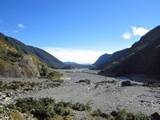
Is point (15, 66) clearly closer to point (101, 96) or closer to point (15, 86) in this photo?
point (15, 86)

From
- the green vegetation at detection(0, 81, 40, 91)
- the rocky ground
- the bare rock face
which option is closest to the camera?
the rocky ground

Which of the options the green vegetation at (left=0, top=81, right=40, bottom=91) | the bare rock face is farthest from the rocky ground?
the bare rock face

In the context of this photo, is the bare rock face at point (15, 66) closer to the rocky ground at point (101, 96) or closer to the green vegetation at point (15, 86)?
the green vegetation at point (15, 86)

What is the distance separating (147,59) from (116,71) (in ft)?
79.2

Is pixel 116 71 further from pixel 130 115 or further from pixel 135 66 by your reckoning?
pixel 130 115

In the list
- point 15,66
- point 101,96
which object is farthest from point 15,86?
point 15,66

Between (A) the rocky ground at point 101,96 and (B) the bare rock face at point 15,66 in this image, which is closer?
(A) the rocky ground at point 101,96

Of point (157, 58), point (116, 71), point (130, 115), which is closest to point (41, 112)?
point (130, 115)

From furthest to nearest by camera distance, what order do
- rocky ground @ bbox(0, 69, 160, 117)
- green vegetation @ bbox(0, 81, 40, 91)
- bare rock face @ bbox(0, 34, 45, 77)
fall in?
bare rock face @ bbox(0, 34, 45, 77) → green vegetation @ bbox(0, 81, 40, 91) → rocky ground @ bbox(0, 69, 160, 117)

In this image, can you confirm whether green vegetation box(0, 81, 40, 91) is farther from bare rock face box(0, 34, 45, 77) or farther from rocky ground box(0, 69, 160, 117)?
bare rock face box(0, 34, 45, 77)

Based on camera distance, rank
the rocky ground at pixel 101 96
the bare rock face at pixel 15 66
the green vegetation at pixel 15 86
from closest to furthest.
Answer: the rocky ground at pixel 101 96 < the green vegetation at pixel 15 86 < the bare rock face at pixel 15 66

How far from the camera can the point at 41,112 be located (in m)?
27.6

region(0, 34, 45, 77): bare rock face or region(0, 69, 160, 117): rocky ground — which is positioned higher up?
region(0, 34, 45, 77): bare rock face

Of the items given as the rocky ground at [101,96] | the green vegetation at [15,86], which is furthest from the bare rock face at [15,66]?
the rocky ground at [101,96]
